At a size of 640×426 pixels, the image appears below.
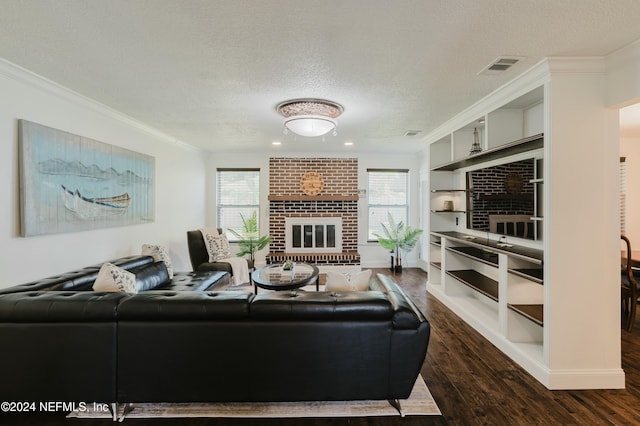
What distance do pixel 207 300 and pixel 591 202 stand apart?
296cm

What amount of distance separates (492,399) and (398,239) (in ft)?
14.1

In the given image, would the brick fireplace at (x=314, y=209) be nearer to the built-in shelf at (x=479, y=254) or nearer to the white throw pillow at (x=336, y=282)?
the built-in shelf at (x=479, y=254)

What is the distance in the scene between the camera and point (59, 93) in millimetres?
2898

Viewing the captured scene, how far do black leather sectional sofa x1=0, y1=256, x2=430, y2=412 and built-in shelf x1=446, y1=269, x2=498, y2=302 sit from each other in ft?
5.98

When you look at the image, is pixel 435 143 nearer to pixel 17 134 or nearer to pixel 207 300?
pixel 207 300

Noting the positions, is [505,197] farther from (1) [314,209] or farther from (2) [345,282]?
(1) [314,209]

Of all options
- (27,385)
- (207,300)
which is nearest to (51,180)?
(27,385)

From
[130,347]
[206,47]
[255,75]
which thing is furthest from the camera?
[255,75]

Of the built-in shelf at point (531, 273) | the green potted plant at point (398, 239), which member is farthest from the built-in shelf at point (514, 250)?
the green potted plant at point (398, 239)

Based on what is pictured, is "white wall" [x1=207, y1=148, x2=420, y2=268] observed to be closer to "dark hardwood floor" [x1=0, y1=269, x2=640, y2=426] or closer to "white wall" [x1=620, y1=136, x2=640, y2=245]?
"white wall" [x1=620, y1=136, x2=640, y2=245]

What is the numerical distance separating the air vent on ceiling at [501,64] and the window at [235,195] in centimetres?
501

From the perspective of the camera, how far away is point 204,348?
1872mm

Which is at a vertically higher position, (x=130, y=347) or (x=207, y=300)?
(x=207, y=300)

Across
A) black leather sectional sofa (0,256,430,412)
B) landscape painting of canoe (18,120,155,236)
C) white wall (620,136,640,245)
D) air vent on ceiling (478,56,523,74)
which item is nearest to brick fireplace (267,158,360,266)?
landscape painting of canoe (18,120,155,236)
